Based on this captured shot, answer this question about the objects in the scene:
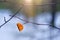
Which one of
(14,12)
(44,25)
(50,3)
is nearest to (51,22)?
(44,25)

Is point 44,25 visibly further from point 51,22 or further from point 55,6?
point 55,6

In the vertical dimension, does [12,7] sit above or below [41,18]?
above

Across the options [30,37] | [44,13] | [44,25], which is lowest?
[30,37]

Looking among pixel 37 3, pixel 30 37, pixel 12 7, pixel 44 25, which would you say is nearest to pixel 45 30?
pixel 44 25

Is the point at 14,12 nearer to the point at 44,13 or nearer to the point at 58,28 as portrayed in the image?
the point at 44,13

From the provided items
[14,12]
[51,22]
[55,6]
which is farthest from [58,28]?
[14,12]

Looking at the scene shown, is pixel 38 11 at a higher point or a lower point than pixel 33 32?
higher
